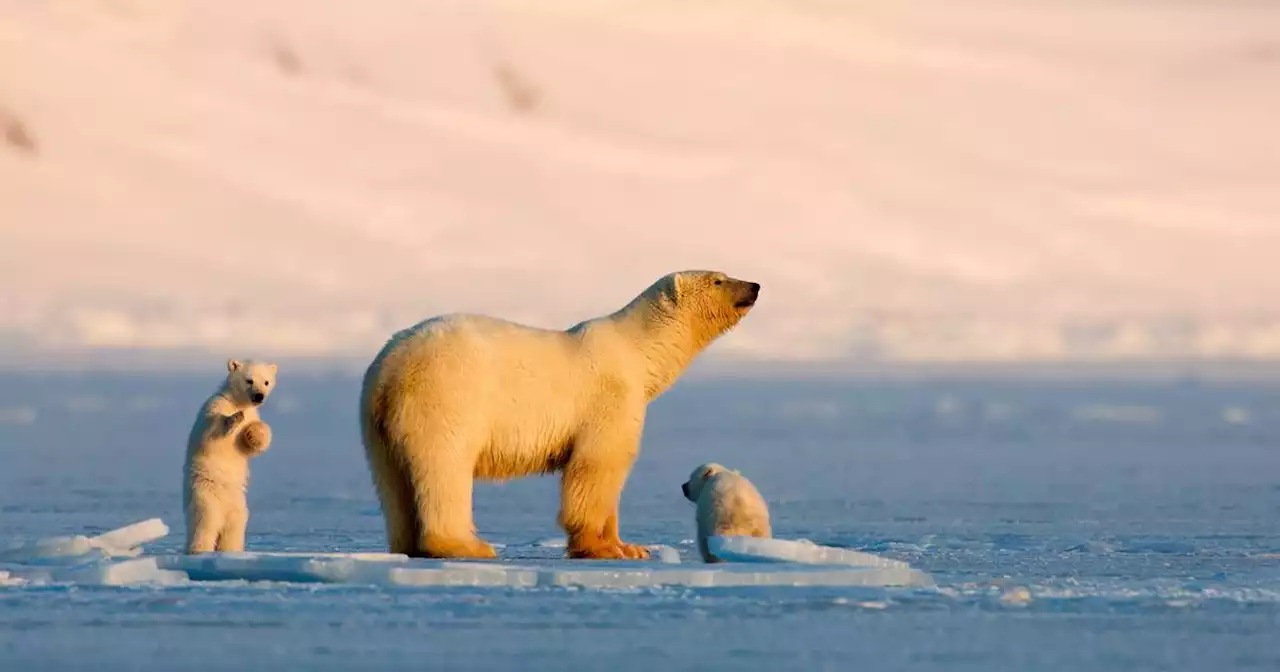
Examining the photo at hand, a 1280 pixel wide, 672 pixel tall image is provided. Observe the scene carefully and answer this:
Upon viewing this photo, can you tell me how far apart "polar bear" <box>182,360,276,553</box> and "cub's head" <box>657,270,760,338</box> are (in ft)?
6.72

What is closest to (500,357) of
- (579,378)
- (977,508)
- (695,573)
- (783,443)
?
(579,378)

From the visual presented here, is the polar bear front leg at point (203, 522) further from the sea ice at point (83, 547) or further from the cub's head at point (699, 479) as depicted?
the cub's head at point (699, 479)

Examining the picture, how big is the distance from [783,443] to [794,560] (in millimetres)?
12847

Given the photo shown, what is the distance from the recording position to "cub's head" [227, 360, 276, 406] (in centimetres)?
953

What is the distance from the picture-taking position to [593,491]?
32.2 feet

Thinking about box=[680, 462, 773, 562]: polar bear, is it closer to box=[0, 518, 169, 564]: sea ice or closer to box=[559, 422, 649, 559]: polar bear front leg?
box=[559, 422, 649, 559]: polar bear front leg

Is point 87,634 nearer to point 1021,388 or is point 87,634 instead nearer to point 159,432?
point 159,432

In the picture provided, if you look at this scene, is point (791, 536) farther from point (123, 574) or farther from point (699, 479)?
point (123, 574)

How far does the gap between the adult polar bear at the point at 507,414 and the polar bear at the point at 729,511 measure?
15.8 inches

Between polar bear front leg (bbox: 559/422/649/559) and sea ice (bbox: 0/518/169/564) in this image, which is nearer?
sea ice (bbox: 0/518/169/564)

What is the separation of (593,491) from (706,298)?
4.13ft

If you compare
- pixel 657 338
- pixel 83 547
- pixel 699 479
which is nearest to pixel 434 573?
pixel 699 479

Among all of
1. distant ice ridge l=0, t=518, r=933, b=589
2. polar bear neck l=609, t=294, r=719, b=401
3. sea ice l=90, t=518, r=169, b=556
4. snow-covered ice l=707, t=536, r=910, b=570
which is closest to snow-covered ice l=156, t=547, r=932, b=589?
distant ice ridge l=0, t=518, r=933, b=589

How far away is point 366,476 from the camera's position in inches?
643
